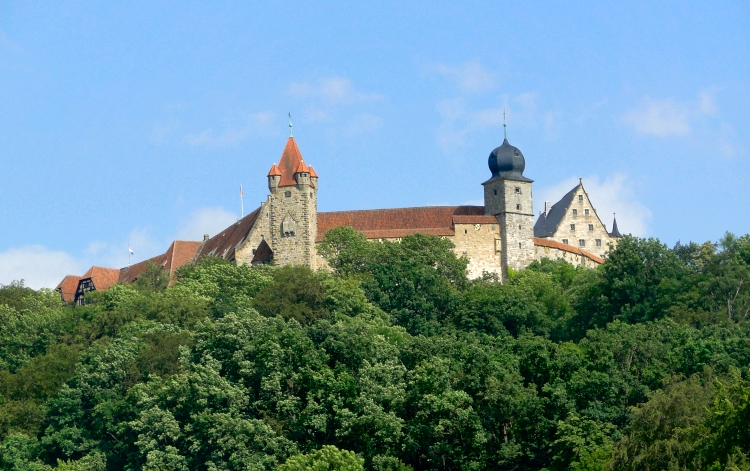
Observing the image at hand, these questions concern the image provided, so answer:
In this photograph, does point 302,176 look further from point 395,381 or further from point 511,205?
point 395,381

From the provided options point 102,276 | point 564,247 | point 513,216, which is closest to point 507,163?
point 513,216

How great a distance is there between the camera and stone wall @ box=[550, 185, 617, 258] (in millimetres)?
114562

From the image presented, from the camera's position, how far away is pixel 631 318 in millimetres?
72938

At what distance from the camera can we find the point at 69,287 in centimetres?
10781

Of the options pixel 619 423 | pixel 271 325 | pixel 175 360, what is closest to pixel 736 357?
pixel 619 423

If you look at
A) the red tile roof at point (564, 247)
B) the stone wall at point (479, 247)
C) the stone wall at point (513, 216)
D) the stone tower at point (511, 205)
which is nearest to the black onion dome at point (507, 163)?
the stone tower at point (511, 205)

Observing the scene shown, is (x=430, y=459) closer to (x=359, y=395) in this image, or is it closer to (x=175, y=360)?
(x=359, y=395)

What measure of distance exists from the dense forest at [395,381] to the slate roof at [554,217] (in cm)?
3827

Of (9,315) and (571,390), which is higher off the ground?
(9,315)

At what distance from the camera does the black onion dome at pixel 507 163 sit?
96.9 metres

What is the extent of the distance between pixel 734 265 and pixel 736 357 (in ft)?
64.0

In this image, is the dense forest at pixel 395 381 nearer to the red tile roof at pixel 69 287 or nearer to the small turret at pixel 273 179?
the small turret at pixel 273 179

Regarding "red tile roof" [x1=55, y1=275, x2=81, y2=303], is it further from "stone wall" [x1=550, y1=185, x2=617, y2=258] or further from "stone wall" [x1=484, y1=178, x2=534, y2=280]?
"stone wall" [x1=550, y1=185, x2=617, y2=258]

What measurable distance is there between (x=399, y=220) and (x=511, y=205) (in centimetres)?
661
